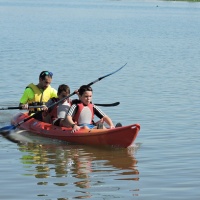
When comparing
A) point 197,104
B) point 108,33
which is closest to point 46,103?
point 197,104

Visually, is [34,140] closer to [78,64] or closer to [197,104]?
[197,104]

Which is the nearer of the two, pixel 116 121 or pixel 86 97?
pixel 86 97

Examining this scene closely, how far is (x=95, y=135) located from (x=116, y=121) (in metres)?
3.32

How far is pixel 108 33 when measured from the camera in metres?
46.9

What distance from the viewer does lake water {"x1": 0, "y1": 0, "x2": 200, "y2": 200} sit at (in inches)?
388

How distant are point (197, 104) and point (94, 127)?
5.96 metres

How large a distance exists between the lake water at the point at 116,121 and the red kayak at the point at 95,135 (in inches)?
5.5

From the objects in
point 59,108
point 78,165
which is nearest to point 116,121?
point 59,108

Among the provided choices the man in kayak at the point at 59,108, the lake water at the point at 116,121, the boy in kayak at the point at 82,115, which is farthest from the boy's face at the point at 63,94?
the lake water at the point at 116,121

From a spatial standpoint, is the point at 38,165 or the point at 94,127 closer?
the point at 38,165

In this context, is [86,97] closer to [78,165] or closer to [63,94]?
[63,94]

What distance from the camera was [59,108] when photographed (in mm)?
13398

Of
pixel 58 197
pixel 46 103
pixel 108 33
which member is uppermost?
pixel 108 33

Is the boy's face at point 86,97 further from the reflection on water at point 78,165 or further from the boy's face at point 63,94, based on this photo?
the reflection on water at point 78,165
